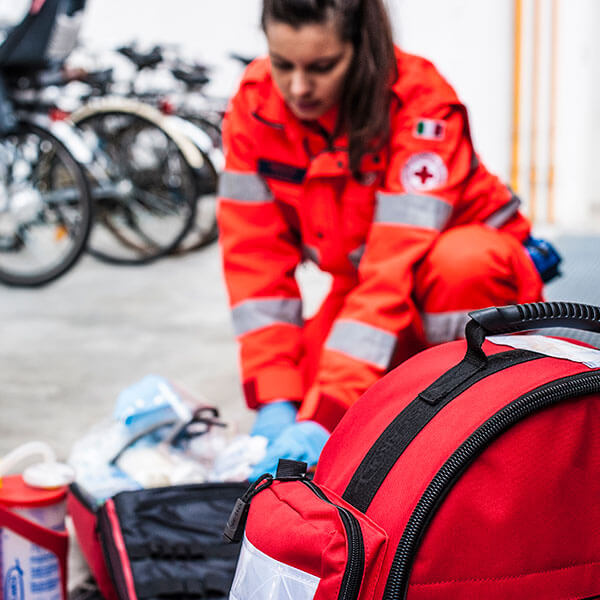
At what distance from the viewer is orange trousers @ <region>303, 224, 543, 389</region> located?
4.09 ft

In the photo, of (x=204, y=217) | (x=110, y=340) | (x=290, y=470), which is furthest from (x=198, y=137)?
(x=290, y=470)

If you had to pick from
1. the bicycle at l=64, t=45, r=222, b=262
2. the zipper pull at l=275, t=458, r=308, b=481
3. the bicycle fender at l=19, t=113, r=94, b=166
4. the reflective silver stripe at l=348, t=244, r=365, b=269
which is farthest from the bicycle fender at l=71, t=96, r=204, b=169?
the zipper pull at l=275, t=458, r=308, b=481

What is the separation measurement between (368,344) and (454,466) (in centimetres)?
55

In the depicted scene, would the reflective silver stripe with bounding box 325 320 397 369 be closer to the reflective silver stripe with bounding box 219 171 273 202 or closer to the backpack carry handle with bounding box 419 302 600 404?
the reflective silver stripe with bounding box 219 171 273 202

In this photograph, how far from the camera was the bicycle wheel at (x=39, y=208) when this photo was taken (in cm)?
288

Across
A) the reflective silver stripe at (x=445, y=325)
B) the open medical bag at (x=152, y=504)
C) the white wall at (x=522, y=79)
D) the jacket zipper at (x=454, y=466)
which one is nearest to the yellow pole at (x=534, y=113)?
the white wall at (x=522, y=79)

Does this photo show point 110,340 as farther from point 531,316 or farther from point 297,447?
point 531,316

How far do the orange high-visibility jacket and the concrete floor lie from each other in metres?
0.36

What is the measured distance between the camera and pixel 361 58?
1222mm

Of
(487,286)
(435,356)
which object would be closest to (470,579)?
(435,356)

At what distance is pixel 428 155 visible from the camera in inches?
50.0

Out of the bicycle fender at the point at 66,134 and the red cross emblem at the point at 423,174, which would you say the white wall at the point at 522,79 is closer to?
the bicycle fender at the point at 66,134

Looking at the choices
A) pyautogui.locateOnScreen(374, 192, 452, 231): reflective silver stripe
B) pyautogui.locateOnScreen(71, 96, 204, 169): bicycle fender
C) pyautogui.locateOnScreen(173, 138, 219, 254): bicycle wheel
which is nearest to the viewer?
pyautogui.locateOnScreen(374, 192, 452, 231): reflective silver stripe

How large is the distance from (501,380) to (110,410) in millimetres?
1233
